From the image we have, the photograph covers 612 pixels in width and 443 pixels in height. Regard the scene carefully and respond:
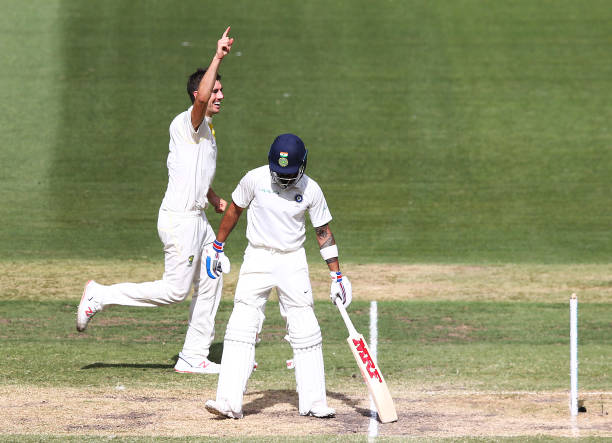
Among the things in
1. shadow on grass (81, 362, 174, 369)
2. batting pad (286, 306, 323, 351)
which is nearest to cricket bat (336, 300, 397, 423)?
batting pad (286, 306, 323, 351)

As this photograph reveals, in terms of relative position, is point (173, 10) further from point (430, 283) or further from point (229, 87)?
point (430, 283)

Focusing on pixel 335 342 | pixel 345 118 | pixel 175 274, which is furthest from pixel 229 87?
pixel 175 274

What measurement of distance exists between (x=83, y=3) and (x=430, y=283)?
642 inches

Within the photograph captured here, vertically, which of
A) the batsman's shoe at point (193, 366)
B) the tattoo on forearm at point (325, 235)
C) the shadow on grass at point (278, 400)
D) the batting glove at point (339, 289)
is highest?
the tattoo on forearm at point (325, 235)

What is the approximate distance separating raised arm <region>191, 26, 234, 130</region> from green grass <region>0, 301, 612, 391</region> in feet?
8.50

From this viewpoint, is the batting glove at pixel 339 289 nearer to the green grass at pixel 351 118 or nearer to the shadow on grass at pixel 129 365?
the shadow on grass at pixel 129 365

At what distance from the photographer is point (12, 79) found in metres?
23.7

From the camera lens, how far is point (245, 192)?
27.3ft

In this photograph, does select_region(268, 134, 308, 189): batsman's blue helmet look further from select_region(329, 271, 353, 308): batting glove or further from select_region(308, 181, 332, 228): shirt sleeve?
select_region(329, 271, 353, 308): batting glove

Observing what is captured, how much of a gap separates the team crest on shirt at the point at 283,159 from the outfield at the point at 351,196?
216cm

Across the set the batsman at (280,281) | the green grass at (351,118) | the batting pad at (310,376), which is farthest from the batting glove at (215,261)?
the green grass at (351,118)

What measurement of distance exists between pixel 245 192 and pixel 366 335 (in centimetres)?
438

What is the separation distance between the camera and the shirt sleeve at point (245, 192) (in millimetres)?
8266

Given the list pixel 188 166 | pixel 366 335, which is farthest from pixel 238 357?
pixel 366 335
